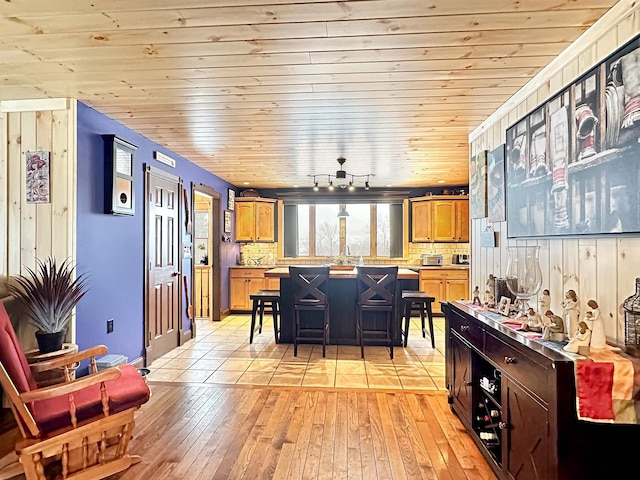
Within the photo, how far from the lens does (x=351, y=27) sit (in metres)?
1.92

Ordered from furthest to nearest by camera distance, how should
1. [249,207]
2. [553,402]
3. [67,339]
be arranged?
[249,207], [67,339], [553,402]

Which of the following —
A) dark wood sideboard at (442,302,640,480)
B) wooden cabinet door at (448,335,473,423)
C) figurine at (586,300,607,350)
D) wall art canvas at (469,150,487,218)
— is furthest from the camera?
wall art canvas at (469,150,487,218)

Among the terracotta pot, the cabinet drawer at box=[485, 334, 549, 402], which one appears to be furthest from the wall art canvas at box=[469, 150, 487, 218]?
the terracotta pot

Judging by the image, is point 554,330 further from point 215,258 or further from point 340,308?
point 215,258

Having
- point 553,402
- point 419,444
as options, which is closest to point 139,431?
point 419,444

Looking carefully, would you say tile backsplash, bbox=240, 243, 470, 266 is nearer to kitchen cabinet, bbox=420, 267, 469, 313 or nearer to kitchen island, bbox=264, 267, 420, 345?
kitchen cabinet, bbox=420, 267, 469, 313

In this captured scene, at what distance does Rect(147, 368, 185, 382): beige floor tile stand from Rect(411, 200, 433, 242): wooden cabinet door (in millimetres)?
4858

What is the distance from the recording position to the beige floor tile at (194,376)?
366 centimetres

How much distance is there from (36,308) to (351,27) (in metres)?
2.71

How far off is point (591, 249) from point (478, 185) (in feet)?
5.28

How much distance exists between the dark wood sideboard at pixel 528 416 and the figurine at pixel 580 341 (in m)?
0.07

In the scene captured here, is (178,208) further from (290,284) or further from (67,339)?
(67,339)

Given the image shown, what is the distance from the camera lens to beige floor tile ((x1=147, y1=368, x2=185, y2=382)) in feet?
12.1

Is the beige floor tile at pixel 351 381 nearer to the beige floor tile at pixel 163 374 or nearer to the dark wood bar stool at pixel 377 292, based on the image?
the dark wood bar stool at pixel 377 292
